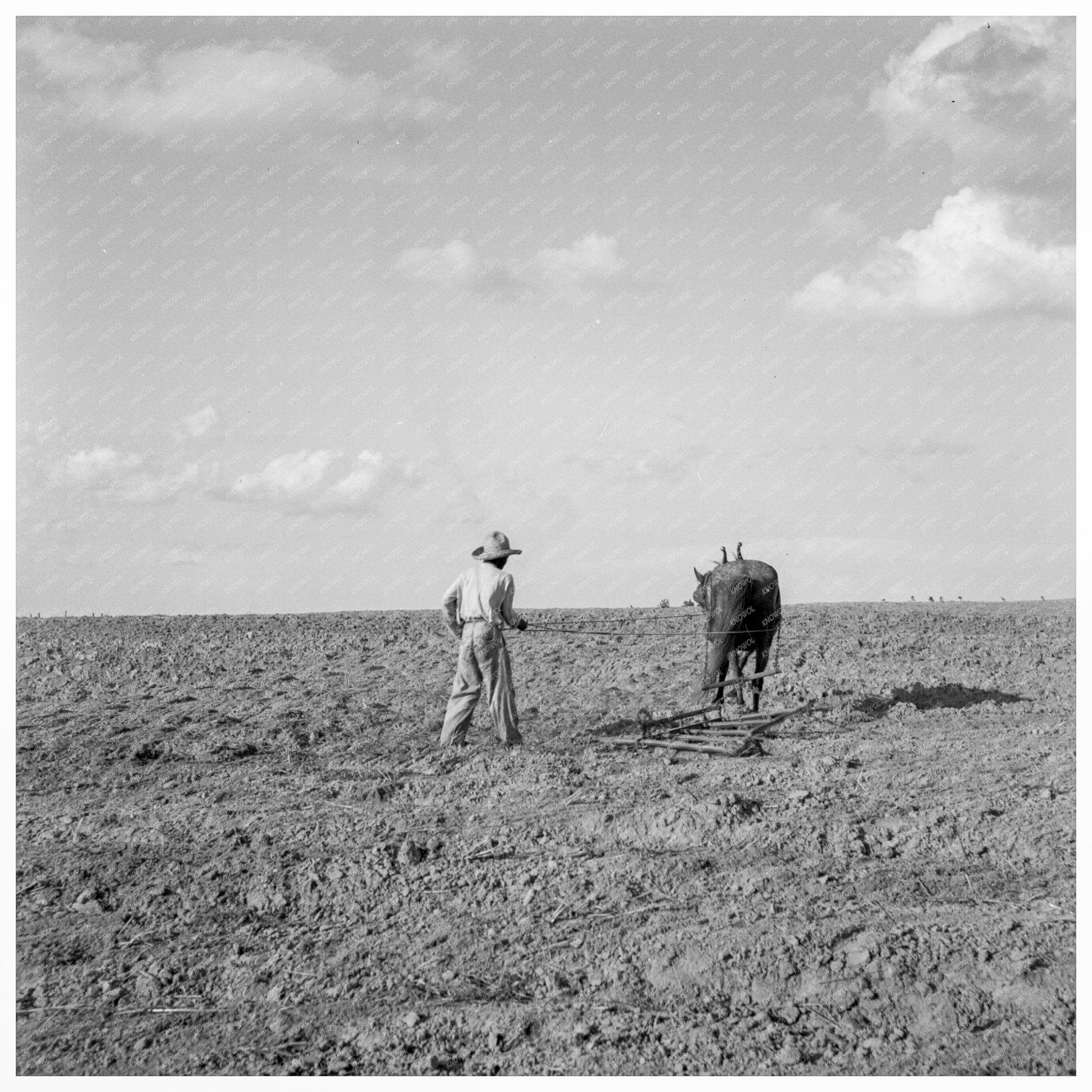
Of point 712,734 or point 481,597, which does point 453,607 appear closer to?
point 481,597

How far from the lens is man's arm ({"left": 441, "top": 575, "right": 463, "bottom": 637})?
9633 mm

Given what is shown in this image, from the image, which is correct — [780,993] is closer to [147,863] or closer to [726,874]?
[726,874]

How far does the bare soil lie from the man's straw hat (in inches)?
68.7

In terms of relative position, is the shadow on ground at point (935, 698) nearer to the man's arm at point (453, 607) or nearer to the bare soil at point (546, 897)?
the bare soil at point (546, 897)

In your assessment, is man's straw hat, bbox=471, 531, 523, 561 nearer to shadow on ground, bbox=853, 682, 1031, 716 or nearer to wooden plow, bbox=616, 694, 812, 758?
wooden plow, bbox=616, 694, 812, 758

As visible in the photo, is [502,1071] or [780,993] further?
[780,993]

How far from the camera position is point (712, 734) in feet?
30.8

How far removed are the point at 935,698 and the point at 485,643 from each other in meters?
5.57

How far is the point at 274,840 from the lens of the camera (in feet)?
22.7

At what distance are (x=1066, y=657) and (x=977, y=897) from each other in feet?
31.3

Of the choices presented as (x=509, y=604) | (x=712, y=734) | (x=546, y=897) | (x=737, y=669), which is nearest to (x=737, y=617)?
(x=737, y=669)

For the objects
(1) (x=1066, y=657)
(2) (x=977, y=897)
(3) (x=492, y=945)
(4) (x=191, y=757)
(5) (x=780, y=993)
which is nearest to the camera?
(5) (x=780, y=993)

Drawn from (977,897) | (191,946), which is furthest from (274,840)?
(977,897)

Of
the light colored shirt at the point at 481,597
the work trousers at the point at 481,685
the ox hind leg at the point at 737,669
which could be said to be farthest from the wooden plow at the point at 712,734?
the light colored shirt at the point at 481,597
